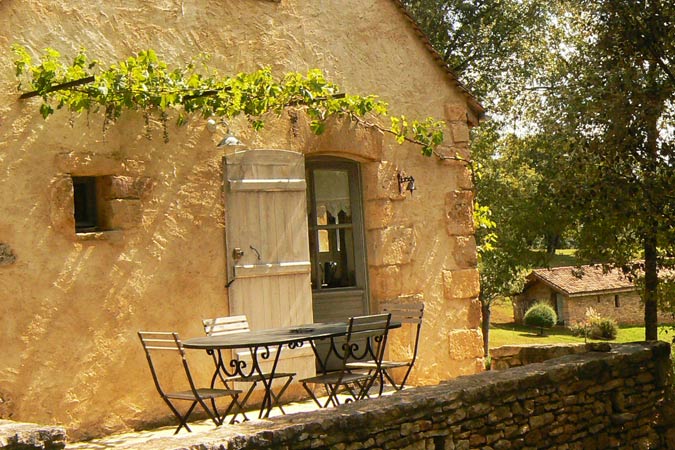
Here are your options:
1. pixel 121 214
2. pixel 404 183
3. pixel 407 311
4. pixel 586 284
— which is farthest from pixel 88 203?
pixel 586 284

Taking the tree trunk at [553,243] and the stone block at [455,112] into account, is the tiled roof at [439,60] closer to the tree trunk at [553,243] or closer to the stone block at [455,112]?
the stone block at [455,112]

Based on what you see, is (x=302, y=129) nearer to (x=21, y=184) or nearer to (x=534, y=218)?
(x=21, y=184)

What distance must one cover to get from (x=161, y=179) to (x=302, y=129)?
5.03 ft

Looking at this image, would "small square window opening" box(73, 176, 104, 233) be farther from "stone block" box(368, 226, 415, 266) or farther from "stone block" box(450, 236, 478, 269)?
"stone block" box(450, 236, 478, 269)

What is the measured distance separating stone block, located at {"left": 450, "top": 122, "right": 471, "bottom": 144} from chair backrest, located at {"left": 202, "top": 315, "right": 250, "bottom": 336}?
333 cm

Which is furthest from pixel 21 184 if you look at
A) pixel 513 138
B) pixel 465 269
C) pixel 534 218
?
pixel 513 138

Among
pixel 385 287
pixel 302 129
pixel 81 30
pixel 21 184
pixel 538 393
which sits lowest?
pixel 538 393

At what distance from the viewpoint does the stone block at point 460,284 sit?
962 cm

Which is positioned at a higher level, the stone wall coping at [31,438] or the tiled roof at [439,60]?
the tiled roof at [439,60]

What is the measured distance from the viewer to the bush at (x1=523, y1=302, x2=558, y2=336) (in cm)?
3272

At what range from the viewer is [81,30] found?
7.38 metres

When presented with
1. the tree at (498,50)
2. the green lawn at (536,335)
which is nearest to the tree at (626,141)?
the tree at (498,50)

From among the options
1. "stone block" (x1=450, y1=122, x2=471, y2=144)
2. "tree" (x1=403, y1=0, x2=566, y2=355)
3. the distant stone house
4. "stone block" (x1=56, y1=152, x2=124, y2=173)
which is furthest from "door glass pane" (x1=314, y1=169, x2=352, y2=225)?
the distant stone house

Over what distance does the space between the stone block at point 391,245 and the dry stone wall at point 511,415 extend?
2.31 meters
